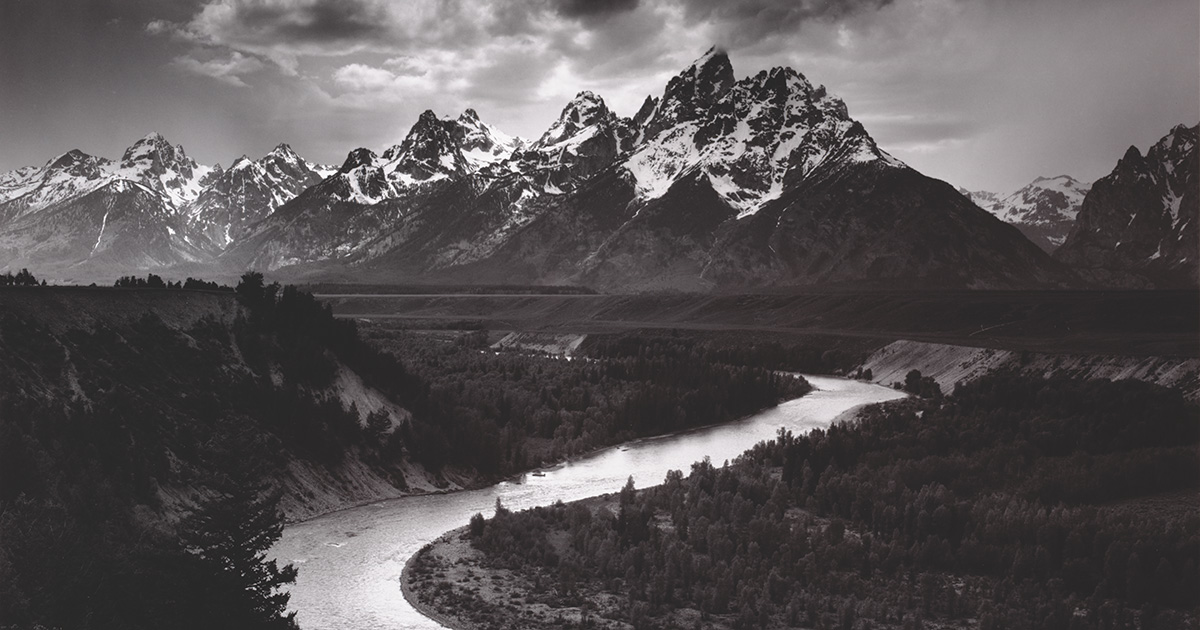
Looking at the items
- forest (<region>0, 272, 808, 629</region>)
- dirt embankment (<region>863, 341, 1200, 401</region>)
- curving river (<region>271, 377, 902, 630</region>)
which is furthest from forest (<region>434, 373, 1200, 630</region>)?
forest (<region>0, 272, 808, 629</region>)

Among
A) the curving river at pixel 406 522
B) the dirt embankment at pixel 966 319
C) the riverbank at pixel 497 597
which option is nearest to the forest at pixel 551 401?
the curving river at pixel 406 522

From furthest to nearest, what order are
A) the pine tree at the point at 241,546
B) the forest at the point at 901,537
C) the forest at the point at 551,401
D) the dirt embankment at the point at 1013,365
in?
the dirt embankment at the point at 1013,365, the forest at the point at 551,401, the forest at the point at 901,537, the pine tree at the point at 241,546

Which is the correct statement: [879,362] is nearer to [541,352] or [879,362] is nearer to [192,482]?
[541,352]

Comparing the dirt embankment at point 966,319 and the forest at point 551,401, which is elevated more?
the dirt embankment at point 966,319

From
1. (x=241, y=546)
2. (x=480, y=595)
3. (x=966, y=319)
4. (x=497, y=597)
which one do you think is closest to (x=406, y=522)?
(x=480, y=595)

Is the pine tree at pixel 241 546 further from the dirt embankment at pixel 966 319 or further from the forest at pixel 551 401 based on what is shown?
the dirt embankment at pixel 966 319

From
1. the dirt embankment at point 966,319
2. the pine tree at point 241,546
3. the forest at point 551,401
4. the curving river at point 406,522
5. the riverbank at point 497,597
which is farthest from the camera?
the dirt embankment at point 966,319

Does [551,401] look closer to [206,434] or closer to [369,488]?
[369,488]
